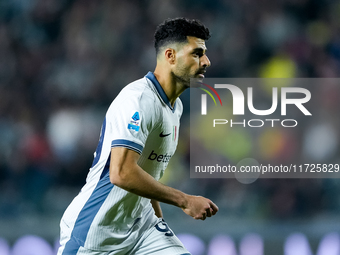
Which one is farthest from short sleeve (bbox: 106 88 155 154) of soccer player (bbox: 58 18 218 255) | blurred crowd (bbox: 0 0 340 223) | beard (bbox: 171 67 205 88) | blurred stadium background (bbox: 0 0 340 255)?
blurred crowd (bbox: 0 0 340 223)

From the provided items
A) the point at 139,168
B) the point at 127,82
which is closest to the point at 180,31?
the point at 139,168

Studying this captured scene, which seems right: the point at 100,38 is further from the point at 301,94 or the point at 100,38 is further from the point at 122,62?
the point at 301,94

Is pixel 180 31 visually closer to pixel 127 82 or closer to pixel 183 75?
pixel 183 75

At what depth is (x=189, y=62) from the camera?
2465 millimetres

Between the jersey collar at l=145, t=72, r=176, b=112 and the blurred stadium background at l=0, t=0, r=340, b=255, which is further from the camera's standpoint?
the blurred stadium background at l=0, t=0, r=340, b=255

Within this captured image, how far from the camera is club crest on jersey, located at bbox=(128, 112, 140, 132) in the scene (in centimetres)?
201

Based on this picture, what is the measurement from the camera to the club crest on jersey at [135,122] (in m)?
2.01

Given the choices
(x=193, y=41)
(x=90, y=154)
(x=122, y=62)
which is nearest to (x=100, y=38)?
(x=122, y=62)

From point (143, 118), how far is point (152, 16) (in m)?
5.41

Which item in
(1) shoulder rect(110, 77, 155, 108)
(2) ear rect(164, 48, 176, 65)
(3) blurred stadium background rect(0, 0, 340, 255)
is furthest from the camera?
(3) blurred stadium background rect(0, 0, 340, 255)

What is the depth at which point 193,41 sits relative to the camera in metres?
2.51

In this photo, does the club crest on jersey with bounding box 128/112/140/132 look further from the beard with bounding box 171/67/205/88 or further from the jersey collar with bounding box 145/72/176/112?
the beard with bounding box 171/67/205/88

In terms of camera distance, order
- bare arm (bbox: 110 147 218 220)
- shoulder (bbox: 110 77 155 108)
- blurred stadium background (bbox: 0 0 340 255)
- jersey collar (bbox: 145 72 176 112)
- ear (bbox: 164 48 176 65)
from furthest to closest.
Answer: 1. blurred stadium background (bbox: 0 0 340 255)
2. ear (bbox: 164 48 176 65)
3. jersey collar (bbox: 145 72 176 112)
4. shoulder (bbox: 110 77 155 108)
5. bare arm (bbox: 110 147 218 220)

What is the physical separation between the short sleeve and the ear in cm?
38
